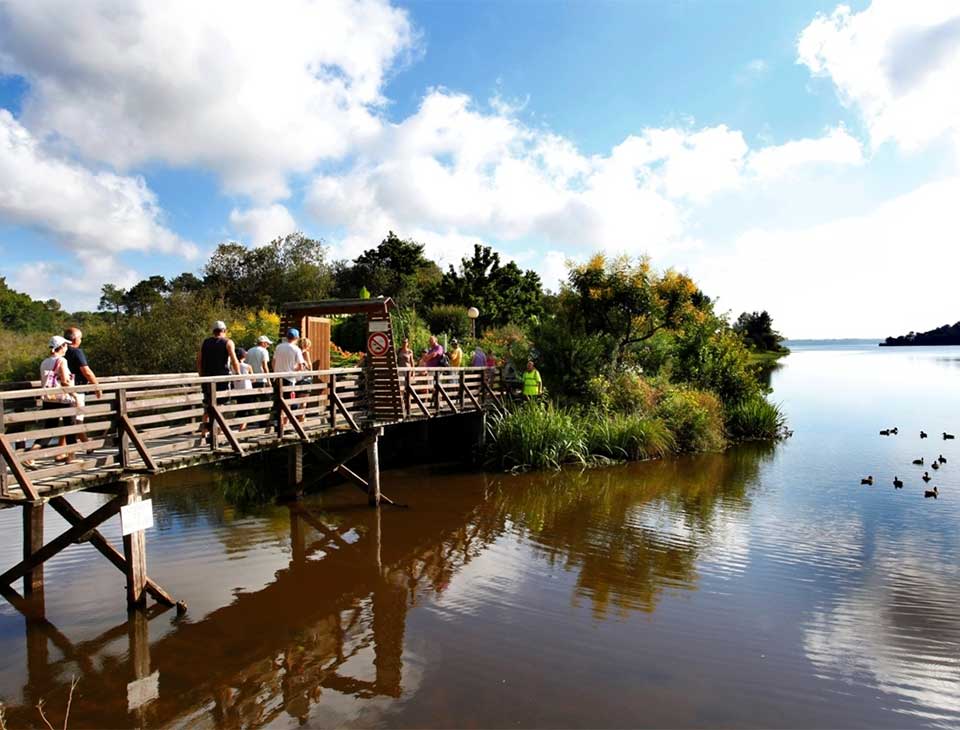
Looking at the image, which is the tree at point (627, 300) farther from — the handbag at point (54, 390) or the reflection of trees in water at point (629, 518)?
the handbag at point (54, 390)

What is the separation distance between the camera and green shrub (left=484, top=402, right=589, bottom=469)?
16062mm

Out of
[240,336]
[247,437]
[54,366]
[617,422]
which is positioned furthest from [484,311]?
[54,366]

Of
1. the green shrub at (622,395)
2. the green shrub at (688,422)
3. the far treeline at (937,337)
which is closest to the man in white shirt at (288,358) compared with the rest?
the green shrub at (622,395)

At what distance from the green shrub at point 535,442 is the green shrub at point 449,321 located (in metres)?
14.0

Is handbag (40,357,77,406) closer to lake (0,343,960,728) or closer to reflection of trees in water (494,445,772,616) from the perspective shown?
lake (0,343,960,728)

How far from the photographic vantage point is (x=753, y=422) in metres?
21.3

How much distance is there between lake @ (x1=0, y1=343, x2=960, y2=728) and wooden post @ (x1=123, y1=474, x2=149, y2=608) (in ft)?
0.84

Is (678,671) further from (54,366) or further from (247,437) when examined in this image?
(54,366)

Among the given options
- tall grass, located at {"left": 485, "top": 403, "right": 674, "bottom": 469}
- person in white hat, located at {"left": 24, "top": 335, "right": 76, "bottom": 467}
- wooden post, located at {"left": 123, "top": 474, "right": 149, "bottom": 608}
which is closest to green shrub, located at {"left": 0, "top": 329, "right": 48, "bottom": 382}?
tall grass, located at {"left": 485, "top": 403, "right": 674, "bottom": 469}

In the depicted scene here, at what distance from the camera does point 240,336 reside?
22453 millimetres

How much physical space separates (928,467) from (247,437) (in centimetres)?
1602

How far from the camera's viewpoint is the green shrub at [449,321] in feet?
100

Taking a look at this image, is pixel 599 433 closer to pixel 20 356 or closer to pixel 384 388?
pixel 384 388

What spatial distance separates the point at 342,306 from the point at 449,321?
1952 centimetres
